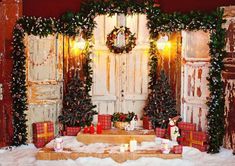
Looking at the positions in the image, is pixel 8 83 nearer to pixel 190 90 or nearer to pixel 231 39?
pixel 190 90

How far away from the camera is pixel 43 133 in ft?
33.5

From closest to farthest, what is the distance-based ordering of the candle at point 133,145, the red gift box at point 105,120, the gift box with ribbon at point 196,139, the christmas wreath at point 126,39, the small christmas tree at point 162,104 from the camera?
the candle at point 133,145, the gift box with ribbon at point 196,139, the small christmas tree at point 162,104, the red gift box at point 105,120, the christmas wreath at point 126,39

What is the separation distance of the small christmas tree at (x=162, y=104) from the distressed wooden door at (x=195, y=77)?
0.37 meters

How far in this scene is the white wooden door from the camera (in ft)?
36.9

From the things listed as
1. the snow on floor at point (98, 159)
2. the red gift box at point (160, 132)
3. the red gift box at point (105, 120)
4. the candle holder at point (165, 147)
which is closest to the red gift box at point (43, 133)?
the snow on floor at point (98, 159)

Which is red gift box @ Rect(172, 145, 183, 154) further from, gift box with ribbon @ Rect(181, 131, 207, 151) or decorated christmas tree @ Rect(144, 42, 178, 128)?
decorated christmas tree @ Rect(144, 42, 178, 128)

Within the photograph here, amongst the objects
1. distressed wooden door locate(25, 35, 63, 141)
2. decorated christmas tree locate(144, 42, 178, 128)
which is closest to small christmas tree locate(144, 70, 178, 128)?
decorated christmas tree locate(144, 42, 178, 128)

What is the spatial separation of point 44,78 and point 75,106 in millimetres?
1055

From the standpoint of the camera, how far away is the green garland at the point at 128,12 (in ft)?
31.7

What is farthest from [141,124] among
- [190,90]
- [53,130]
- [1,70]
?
[1,70]

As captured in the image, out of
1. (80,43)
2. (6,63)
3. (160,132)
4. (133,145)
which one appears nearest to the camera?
(133,145)

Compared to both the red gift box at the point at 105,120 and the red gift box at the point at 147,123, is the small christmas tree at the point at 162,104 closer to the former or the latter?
the red gift box at the point at 147,123

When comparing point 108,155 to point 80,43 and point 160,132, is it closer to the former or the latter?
point 160,132

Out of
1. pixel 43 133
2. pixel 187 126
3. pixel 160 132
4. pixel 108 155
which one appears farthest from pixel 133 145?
pixel 43 133
